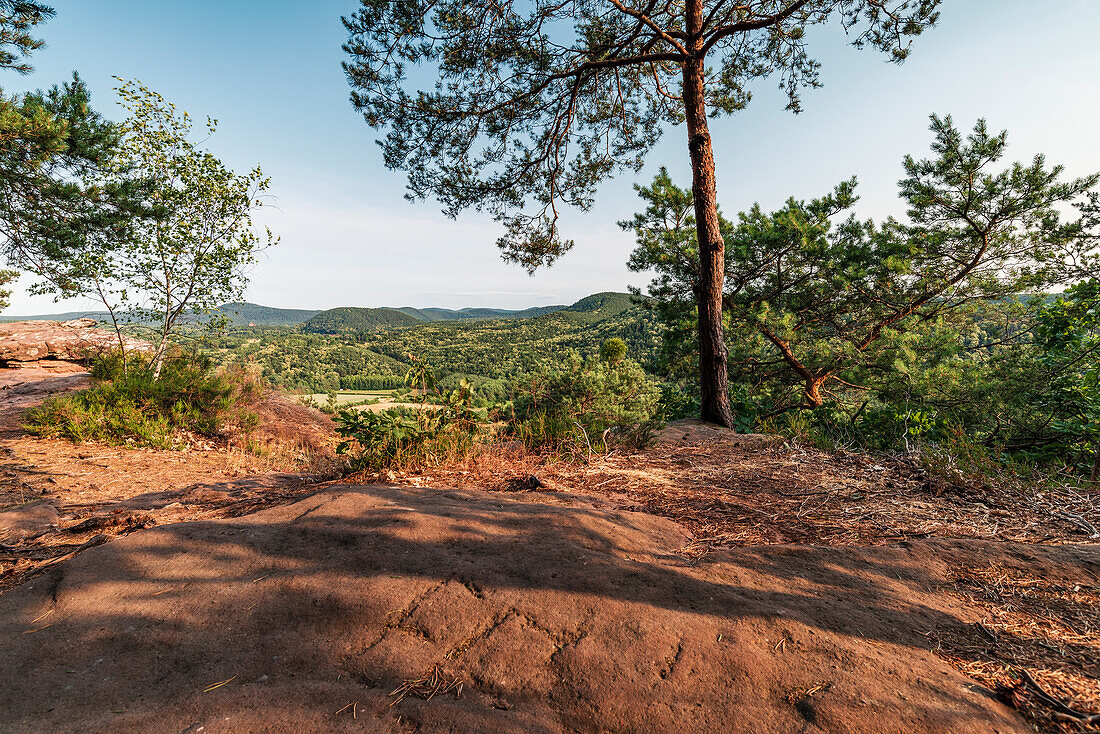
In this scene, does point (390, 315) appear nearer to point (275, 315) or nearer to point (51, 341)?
point (275, 315)

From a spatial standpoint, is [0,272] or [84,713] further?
[0,272]

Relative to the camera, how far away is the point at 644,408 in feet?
19.7

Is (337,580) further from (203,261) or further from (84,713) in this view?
(203,261)

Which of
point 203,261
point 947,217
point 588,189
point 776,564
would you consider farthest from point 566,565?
point 947,217

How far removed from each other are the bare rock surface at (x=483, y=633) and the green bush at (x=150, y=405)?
212 inches

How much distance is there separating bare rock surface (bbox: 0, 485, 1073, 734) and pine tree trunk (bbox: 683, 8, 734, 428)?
5.54 meters

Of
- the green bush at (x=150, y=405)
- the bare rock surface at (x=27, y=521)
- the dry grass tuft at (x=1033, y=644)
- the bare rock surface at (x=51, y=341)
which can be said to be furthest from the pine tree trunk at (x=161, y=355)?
the dry grass tuft at (x=1033, y=644)

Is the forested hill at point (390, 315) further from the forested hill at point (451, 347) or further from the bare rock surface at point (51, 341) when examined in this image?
the bare rock surface at point (51, 341)

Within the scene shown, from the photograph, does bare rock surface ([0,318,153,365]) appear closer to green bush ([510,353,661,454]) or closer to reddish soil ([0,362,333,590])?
reddish soil ([0,362,333,590])

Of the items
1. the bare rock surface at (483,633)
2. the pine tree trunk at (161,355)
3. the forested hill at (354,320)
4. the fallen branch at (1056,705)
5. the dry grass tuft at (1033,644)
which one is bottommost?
the bare rock surface at (483,633)

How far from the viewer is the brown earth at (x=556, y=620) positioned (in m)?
→ 1.24

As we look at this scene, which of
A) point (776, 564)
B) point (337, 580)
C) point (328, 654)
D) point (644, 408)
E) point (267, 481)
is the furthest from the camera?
point (644, 408)

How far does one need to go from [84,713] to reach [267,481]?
3412 mm

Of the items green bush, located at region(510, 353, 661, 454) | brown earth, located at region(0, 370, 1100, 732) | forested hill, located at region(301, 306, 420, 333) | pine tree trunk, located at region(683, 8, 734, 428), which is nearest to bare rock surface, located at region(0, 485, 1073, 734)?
brown earth, located at region(0, 370, 1100, 732)
